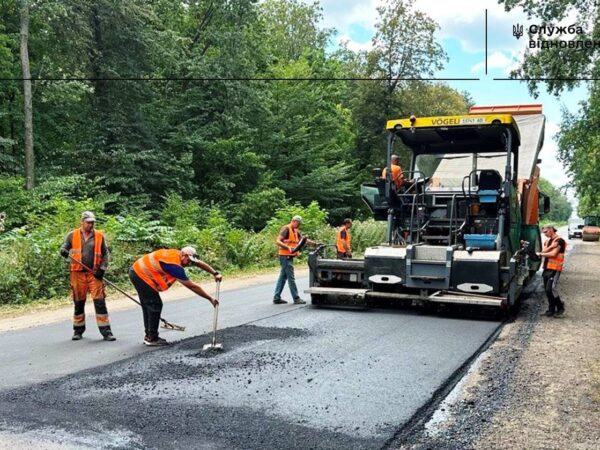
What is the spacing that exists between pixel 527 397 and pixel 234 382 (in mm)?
2625

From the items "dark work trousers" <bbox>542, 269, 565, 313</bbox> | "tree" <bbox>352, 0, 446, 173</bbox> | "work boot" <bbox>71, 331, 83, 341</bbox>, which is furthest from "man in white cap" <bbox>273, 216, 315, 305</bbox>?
"tree" <bbox>352, 0, 446, 173</bbox>

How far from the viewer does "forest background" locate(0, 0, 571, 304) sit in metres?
17.9

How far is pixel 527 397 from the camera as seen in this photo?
17.4ft

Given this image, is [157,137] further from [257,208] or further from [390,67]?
[390,67]

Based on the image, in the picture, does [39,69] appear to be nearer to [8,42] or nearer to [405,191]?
[8,42]

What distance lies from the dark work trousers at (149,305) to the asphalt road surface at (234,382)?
24 cm

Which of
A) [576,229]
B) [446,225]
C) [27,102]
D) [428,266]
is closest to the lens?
[428,266]

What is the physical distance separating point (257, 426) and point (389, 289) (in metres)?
5.59

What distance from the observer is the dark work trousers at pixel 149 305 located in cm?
713

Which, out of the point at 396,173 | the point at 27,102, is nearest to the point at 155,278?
the point at 396,173

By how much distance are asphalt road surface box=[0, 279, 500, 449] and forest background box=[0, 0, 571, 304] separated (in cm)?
571

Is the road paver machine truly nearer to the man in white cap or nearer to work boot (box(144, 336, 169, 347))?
the man in white cap

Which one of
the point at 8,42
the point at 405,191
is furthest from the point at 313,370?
the point at 8,42

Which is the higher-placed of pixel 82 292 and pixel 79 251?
pixel 79 251
